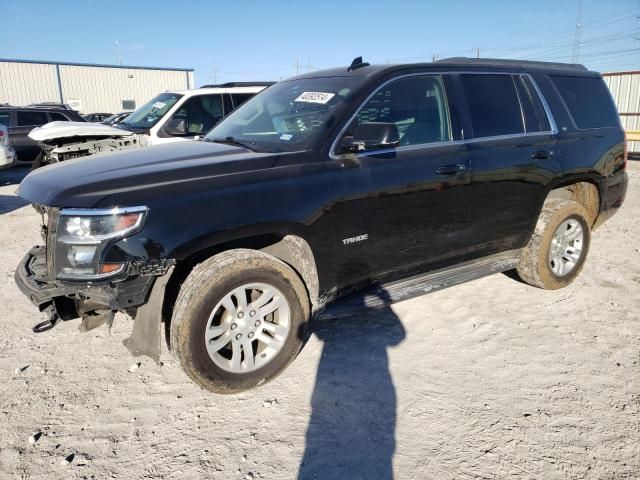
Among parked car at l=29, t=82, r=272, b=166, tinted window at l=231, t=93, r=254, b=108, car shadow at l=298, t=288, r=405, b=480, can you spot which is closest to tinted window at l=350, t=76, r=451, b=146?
car shadow at l=298, t=288, r=405, b=480

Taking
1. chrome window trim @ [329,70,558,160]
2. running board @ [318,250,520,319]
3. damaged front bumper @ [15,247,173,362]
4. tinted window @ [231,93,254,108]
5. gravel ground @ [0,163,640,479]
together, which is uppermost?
tinted window @ [231,93,254,108]

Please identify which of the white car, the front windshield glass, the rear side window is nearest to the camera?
the rear side window

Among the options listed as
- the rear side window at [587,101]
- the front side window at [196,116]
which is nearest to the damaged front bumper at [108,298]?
the rear side window at [587,101]

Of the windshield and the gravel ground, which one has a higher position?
the windshield

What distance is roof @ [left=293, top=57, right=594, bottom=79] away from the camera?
3607 mm

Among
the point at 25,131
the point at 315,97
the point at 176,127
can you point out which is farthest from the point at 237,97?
the point at 25,131

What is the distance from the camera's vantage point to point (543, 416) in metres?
2.77

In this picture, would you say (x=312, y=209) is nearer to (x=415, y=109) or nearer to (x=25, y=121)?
(x=415, y=109)

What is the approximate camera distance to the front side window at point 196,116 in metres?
7.89

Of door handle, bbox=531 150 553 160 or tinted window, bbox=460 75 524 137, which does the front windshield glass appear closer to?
tinted window, bbox=460 75 524 137

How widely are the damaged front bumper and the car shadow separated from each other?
105 cm

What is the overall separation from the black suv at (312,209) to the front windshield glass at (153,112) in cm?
449

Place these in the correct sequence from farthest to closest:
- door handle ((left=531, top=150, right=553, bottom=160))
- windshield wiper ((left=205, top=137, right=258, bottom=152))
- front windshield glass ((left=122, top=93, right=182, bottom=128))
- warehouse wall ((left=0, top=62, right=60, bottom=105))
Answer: warehouse wall ((left=0, top=62, right=60, bottom=105))
front windshield glass ((left=122, top=93, right=182, bottom=128))
door handle ((left=531, top=150, right=553, bottom=160))
windshield wiper ((left=205, top=137, right=258, bottom=152))

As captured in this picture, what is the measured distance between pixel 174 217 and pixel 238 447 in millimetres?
1275
